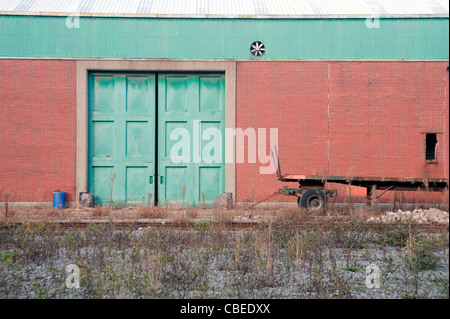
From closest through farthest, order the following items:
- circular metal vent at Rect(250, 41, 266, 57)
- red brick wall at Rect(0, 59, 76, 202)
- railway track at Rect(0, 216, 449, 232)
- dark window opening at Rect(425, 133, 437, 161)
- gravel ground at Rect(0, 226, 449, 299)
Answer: gravel ground at Rect(0, 226, 449, 299) < railway track at Rect(0, 216, 449, 232) < red brick wall at Rect(0, 59, 76, 202) < circular metal vent at Rect(250, 41, 266, 57) < dark window opening at Rect(425, 133, 437, 161)

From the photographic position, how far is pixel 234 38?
14.9 meters

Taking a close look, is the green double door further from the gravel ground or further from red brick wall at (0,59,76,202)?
the gravel ground

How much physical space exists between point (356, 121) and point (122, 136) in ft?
32.3

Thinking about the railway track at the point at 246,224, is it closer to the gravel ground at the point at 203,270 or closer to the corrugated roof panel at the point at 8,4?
the gravel ground at the point at 203,270

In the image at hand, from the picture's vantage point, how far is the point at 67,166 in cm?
1462

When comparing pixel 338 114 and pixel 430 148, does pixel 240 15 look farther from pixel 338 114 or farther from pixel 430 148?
pixel 430 148

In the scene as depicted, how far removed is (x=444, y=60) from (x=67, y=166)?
16.2 metres

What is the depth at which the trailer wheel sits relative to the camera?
37.4 feet

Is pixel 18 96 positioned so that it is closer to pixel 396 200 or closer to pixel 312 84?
pixel 312 84

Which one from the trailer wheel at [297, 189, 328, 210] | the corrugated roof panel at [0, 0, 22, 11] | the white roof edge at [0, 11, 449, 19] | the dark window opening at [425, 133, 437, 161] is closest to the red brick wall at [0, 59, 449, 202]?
the dark window opening at [425, 133, 437, 161]

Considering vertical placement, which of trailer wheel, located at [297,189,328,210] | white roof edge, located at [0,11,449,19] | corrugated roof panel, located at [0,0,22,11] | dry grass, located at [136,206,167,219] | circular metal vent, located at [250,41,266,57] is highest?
corrugated roof panel, located at [0,0,22,11]

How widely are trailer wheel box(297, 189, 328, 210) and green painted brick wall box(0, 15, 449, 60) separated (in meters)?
6.27

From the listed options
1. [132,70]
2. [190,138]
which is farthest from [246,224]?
[132,70]
